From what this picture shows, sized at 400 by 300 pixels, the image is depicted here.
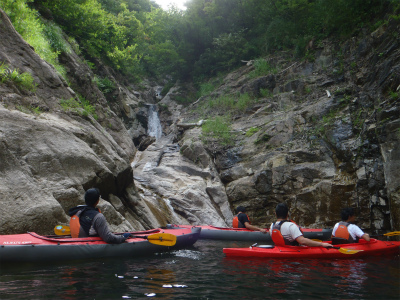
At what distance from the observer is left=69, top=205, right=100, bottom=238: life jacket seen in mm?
5191

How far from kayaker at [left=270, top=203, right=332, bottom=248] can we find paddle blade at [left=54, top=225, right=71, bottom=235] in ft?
12.3

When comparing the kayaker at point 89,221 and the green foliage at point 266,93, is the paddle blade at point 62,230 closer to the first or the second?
the kayaker at point 89,221

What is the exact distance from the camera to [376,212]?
8.83 metres

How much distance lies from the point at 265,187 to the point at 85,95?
26.0 feet

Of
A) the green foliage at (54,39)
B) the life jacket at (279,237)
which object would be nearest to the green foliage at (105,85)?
the green foliage at (54,39)

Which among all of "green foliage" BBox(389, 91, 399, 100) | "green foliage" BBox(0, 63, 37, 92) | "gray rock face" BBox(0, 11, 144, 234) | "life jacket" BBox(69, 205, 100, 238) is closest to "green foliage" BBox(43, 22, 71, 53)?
"gray rock face" BBox(0, 11, 144, 234)

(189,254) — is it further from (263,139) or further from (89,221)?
(263,139)

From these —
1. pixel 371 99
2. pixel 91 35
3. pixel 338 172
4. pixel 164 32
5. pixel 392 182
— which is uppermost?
pixel 164 32

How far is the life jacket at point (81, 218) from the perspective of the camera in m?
5.19

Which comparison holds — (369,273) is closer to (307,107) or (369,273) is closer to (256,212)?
(256,212)

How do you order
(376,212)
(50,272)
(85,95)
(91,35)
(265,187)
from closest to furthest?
(50,272), (376,212), (265,187), (85,95), (91,35)

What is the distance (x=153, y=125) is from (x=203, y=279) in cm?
1663

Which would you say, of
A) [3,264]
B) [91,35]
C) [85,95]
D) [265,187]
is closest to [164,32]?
[91,35]

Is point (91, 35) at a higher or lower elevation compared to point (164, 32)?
lower
